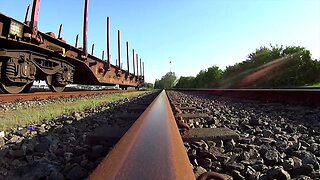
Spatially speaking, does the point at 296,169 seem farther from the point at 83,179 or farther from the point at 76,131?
the point at 76,131

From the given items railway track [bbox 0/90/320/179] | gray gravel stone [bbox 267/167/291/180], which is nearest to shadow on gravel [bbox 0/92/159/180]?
railway track [bbox 0/90/320/179]

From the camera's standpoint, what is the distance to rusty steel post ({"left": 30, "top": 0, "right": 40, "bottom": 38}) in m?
6.27

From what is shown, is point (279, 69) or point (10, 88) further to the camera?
point (279, 69)

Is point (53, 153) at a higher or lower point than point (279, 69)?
lower

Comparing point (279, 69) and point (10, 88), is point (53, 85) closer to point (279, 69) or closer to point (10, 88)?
point (10, 88)

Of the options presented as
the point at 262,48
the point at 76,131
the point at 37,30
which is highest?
the point at 262,48

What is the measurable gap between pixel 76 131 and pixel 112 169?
7.26 feet

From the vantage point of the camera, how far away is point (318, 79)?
27109 mm

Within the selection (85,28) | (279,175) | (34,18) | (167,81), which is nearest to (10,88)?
(34,18)

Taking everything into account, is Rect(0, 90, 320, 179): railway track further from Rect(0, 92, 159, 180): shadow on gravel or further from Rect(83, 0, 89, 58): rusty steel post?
Rect(83, 0, 89, 58): rusty steel post

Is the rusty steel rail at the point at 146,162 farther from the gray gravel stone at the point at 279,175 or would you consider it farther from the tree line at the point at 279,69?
the tree line at the point at 279,69

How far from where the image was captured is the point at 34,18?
6.34 m

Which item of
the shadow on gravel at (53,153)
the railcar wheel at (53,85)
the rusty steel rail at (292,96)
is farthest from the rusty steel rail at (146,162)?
the railcar wheel at (53,85)

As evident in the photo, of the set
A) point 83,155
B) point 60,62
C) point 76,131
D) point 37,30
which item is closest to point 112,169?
point 83,155
